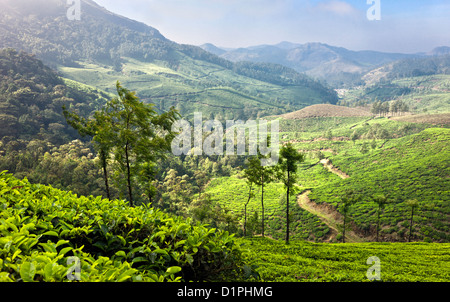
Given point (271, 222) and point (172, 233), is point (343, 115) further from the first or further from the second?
point (172, 233)

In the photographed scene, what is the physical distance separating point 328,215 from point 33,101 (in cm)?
11143

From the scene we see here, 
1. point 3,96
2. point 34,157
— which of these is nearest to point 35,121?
point 3,96

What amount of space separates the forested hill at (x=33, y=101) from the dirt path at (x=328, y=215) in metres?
75.7

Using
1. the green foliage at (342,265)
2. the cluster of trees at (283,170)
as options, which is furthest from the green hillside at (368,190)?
the green foliage at (342,265)

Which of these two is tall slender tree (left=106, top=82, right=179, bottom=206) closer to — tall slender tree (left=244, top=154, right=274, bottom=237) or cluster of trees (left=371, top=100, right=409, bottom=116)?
tall slender tree (left=244, top=154, right=274, bottom=237)

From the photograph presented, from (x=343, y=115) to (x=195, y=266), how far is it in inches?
6393

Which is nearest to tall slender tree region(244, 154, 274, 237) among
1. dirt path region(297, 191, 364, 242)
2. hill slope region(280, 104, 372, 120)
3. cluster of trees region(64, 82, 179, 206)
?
cluster of trees region(64, 82, 179, 206)

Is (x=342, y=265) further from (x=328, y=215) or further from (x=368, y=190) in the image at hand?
(x=368, y=190)

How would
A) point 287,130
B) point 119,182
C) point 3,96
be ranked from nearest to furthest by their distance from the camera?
point 119,182
point 3,96
point 287,130

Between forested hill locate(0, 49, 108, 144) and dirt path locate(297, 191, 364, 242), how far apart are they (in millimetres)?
75670

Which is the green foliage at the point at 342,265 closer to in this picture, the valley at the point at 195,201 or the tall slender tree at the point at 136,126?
the valley at the point at 195,201

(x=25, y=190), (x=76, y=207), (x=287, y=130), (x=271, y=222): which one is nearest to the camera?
(x=76, y=207)

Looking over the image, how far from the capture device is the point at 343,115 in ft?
474

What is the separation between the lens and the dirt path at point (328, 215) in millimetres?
33281
